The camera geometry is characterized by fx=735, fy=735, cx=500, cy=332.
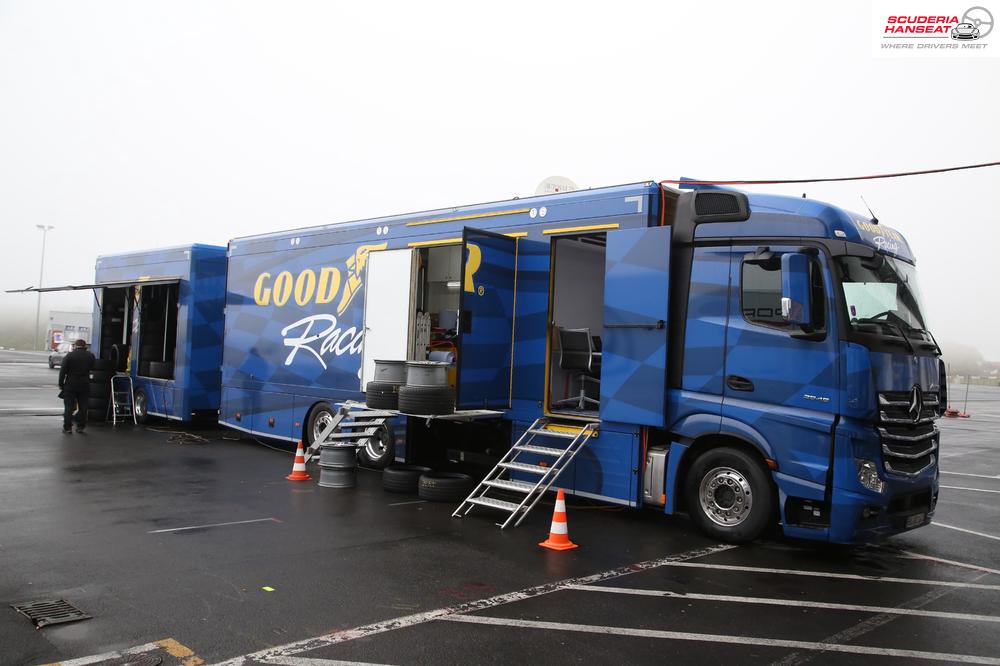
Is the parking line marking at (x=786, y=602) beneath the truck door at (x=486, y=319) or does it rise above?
beneath

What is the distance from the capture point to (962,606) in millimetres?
5547

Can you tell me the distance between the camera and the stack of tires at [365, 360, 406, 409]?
923 cm

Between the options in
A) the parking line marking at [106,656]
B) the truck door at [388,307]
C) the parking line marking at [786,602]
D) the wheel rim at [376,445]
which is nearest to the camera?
the parking line marking at [106,656]

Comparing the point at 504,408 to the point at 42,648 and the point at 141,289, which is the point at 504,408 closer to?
the point at 42,648

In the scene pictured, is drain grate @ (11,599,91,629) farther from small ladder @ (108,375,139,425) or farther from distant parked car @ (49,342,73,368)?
distant parked car @ (49,342,73,368)

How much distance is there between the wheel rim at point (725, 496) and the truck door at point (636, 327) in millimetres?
728

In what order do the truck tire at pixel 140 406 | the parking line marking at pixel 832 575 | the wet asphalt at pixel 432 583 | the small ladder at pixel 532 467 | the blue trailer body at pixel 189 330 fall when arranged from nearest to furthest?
the wet asphalt at pixel 432 583 < the parking line marking at pixel 832 575 < the small ladder at pixel 532 467 < the blue trailer body at pixel 189 330 < the truck tire at pixel 140 406

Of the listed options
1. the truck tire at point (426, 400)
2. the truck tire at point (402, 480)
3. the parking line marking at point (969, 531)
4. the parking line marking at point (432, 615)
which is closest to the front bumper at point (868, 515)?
the parking line marking at point (432, 615)

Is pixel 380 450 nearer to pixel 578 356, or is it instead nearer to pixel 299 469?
pixel 299 469

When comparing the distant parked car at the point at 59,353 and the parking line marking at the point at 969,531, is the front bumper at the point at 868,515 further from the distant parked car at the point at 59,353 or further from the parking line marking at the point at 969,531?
the distant parked car at the point at 59,353

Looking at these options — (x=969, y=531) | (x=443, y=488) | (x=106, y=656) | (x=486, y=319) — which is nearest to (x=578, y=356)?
(x=486, y=319)

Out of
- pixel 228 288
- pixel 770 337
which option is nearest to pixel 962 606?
pixel 770 337

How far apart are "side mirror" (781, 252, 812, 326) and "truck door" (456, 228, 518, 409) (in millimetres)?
3344

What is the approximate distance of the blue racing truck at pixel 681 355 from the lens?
644 centimetres
